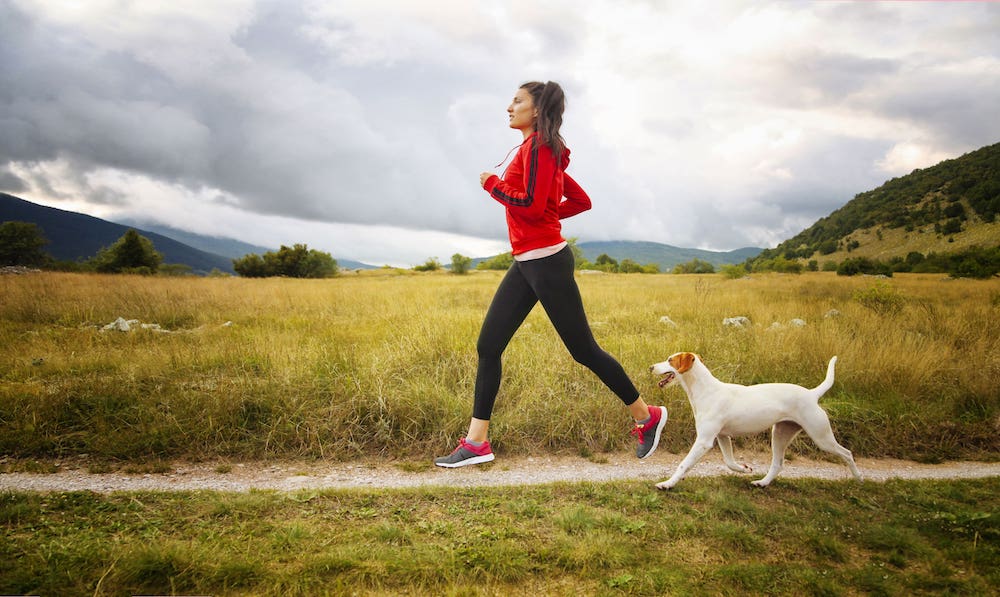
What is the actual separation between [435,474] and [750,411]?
2.53m

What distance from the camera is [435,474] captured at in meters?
3.67

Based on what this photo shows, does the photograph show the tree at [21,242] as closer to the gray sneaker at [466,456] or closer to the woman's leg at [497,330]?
the gray sneaker at [466,456]

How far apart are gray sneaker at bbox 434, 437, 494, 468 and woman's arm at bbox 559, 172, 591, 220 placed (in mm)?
2244

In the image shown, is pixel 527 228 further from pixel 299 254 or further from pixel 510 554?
pixel 299 254

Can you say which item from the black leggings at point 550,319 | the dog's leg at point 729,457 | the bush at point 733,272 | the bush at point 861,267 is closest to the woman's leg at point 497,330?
the black leggings at point 550,319

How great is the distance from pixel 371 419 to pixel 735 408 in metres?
3.37

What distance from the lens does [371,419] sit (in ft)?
14.5

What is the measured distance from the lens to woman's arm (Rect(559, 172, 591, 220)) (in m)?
3.79

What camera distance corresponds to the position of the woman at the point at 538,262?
3.25 metres

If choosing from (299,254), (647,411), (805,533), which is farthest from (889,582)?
(299,254)

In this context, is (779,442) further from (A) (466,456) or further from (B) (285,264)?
(B) (285,264)

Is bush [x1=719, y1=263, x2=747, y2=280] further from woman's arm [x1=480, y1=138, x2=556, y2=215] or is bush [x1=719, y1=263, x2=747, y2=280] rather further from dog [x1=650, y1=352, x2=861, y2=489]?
woman's arm [x1=480, y1=138, x2=556, y2=215]

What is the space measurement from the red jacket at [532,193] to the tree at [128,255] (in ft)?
89.0

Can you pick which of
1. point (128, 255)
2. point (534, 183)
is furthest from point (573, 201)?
point (128, 255)
